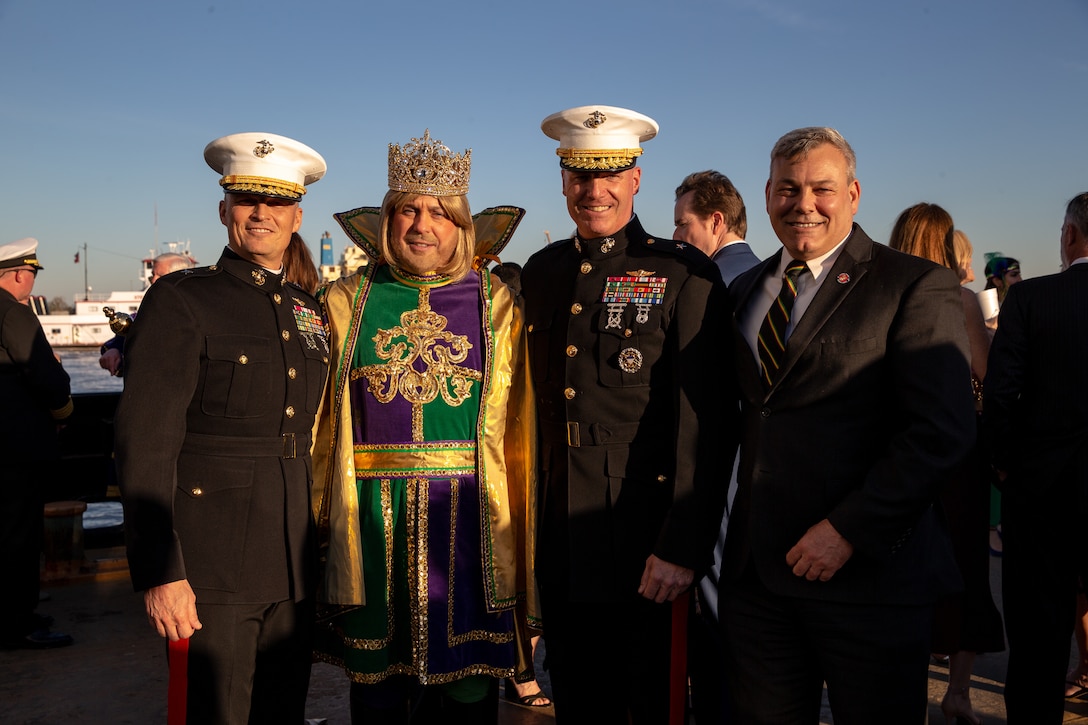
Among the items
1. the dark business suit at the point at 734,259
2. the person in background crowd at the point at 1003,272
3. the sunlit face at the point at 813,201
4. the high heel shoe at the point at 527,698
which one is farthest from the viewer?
the person in background crowd at the point at 1003,272

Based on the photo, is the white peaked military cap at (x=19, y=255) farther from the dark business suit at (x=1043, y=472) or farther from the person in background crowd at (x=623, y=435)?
the dark business suit at (x=1043, y=472)

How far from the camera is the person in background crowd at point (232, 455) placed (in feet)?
8.13

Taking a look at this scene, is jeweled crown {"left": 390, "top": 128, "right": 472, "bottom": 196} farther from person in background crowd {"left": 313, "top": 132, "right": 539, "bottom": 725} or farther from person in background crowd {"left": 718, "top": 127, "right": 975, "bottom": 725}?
person in background crowd {"left": 718, "top": 127, "right": 975, "bottom": 725}

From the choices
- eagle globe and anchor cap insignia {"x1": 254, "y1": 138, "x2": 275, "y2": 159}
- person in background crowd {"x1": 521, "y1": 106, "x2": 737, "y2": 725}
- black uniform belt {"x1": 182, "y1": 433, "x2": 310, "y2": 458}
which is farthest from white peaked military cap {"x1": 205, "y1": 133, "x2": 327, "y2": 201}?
person in background crowd {"x1": 521, "y1": 106, "x2": 737, "y2": 725}

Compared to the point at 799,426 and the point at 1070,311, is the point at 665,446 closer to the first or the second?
the point at 799,426

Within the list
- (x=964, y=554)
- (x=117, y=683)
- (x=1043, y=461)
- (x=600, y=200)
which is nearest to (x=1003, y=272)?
(x=964, y=554)

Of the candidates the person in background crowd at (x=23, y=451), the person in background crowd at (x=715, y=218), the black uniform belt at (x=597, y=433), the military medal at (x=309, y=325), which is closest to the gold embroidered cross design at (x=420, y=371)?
the military medal at (x=309, y=325)

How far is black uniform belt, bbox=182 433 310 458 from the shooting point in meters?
2.62

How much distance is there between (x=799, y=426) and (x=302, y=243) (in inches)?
132

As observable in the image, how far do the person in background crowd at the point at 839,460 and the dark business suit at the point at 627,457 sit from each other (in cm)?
17

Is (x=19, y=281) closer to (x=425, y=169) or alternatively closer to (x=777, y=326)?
(x=425, y=169)

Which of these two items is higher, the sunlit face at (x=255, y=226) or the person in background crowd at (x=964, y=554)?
the sunlit face at (x=255, y=226)

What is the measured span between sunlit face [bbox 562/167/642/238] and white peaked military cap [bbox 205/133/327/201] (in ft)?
3.05

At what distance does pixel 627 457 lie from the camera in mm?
2805
